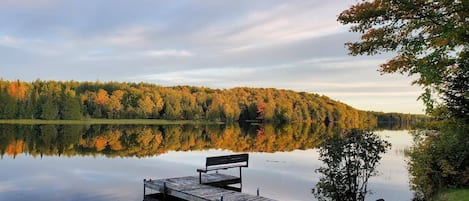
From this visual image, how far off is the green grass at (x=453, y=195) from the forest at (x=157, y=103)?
112037mm

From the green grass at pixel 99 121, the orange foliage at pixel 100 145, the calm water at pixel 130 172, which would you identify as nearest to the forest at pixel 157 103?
the green grass at pixel 99 121

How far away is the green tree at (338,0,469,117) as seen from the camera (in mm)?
12086

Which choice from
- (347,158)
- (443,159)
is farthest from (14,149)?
(443,159)

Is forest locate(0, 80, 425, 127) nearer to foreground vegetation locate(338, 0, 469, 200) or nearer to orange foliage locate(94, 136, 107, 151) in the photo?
orange foliage locate(94, 136, 107, 151)

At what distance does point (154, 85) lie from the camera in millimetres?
166125

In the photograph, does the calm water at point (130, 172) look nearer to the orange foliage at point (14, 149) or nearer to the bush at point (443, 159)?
the orange foliage at point (14, 149)

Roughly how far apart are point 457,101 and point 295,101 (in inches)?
5984

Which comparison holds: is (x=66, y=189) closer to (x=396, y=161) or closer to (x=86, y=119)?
(x=396, y=161)

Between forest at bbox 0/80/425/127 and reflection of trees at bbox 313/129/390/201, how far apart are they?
111 m

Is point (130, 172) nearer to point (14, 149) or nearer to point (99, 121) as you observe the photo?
point (14, 149)

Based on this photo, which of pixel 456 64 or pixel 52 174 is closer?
pixel 456 64

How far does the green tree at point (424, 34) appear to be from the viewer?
1209 cm

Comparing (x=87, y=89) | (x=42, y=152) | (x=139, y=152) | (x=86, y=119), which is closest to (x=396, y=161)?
(x=139, y=152)

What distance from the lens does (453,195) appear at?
49.7ft
